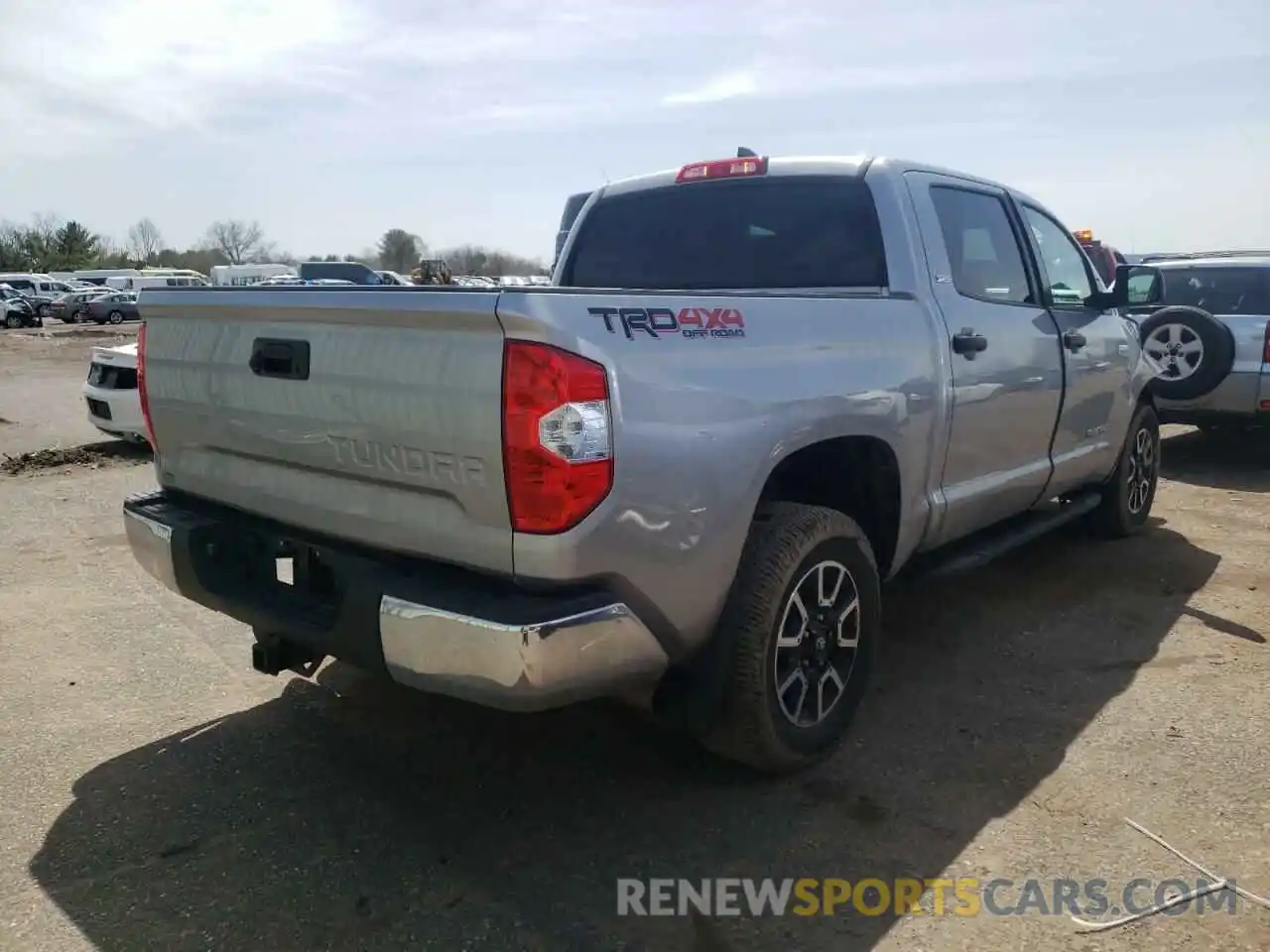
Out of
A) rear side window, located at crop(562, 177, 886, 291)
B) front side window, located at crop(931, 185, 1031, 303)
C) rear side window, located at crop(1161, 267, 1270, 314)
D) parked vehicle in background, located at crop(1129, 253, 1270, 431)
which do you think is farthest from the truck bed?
rear side window, located at crop(1161, 267, 1270, 314)

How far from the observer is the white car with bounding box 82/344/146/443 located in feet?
27.1

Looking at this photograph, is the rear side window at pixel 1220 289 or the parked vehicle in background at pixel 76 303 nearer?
the rear side window at pixel 1220 289

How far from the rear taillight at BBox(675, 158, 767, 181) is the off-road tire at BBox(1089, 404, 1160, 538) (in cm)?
281

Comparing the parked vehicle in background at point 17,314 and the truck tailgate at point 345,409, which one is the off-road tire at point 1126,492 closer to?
the truck tailgate at point 345,409

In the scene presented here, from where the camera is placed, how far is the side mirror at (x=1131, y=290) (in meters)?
5.11

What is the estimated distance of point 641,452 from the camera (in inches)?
97.7

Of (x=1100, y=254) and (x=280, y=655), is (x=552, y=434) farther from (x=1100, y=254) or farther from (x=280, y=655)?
(x=1100, y=254)

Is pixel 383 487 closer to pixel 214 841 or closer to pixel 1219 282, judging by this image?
pixel 214 841

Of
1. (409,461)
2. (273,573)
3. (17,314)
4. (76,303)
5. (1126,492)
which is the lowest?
(17,314)

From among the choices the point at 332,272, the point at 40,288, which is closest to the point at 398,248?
the point at 40,288

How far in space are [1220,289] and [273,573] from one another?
25.9ft

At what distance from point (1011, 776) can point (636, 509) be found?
1.63 metres

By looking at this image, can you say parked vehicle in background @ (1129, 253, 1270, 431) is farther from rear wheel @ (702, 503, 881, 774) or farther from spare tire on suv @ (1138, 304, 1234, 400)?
rear wheel @ (702, 503, 881, 774)

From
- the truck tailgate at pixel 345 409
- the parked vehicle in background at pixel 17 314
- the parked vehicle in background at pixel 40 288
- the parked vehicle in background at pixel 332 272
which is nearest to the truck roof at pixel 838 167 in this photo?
the truck tailgate at pixel 345 409
